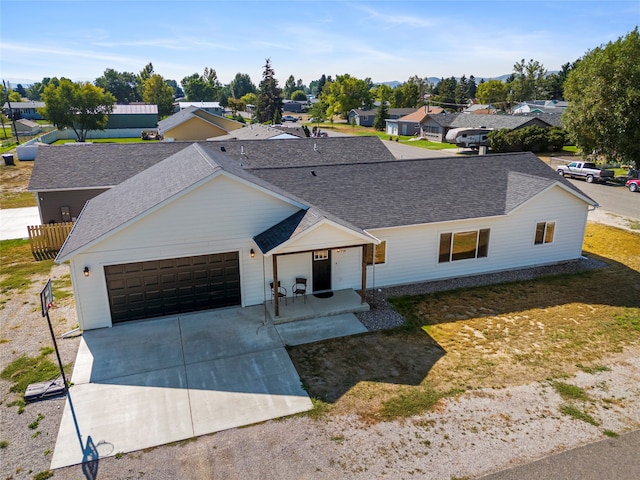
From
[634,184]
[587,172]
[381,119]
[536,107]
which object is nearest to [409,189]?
[634,184]

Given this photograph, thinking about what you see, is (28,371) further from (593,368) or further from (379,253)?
(593,368)

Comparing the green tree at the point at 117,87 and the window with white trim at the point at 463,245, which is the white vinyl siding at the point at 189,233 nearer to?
the window with white trim at the point at 463,245

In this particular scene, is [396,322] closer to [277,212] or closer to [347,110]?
[277,212]

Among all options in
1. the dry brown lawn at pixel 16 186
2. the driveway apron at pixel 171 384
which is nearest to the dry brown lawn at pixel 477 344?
the driveway apron at pixel 171 384

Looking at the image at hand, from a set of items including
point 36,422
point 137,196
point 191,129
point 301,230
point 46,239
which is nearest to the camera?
point 36,422

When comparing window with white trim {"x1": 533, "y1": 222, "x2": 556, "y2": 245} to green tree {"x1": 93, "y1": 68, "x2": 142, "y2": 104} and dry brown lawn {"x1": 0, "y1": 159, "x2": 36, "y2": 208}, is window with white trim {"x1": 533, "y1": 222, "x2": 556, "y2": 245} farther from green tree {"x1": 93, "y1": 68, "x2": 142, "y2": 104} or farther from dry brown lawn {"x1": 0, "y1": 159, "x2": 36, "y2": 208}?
green tree {"x1": 93, "y1": 68, "x2": 142, "y2": 104}

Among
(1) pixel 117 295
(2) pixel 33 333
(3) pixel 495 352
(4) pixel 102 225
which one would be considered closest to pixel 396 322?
(3) pixel 495 352
